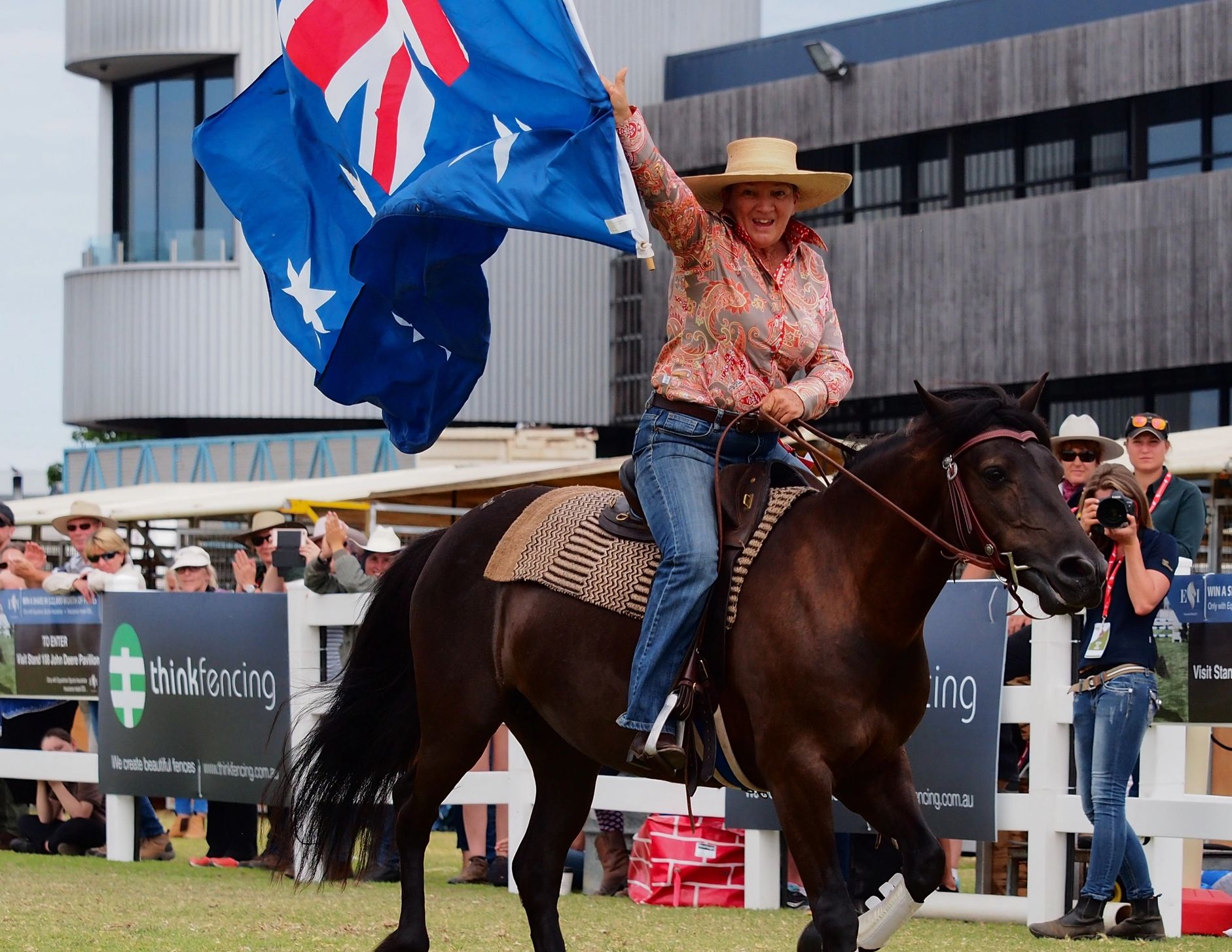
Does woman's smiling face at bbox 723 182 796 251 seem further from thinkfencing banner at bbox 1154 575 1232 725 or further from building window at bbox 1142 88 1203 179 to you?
building window at bbox 1142 88 1203 179

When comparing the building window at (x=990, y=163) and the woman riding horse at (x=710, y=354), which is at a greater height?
the building window at (x=990, y=163)

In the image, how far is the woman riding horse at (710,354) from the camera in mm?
5926

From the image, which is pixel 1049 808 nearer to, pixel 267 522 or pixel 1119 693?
pixel 1119 693

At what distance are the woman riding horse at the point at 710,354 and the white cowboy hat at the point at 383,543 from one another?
5605 mm

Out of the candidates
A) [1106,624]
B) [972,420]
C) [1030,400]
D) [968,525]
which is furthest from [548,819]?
[1106,624]

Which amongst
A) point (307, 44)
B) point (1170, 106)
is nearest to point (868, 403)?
point (1170, 106)

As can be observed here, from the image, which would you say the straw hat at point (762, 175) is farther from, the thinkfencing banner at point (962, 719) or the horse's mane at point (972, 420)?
the thinkfencing banner at point (962, 719)

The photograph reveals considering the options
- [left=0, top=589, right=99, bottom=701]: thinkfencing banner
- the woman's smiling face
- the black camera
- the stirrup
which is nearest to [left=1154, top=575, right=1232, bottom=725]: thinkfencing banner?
the black camera

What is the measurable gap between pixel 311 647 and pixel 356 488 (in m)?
10.4

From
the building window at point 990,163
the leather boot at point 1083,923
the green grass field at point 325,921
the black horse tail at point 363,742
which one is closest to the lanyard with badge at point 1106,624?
the leather boot at point 1083,923

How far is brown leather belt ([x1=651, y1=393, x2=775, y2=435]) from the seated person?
7.07 metres

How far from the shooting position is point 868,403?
33.4 meters

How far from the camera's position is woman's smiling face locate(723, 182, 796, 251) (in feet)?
A: 20.3

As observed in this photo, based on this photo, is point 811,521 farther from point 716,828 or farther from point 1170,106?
point 1170,106
